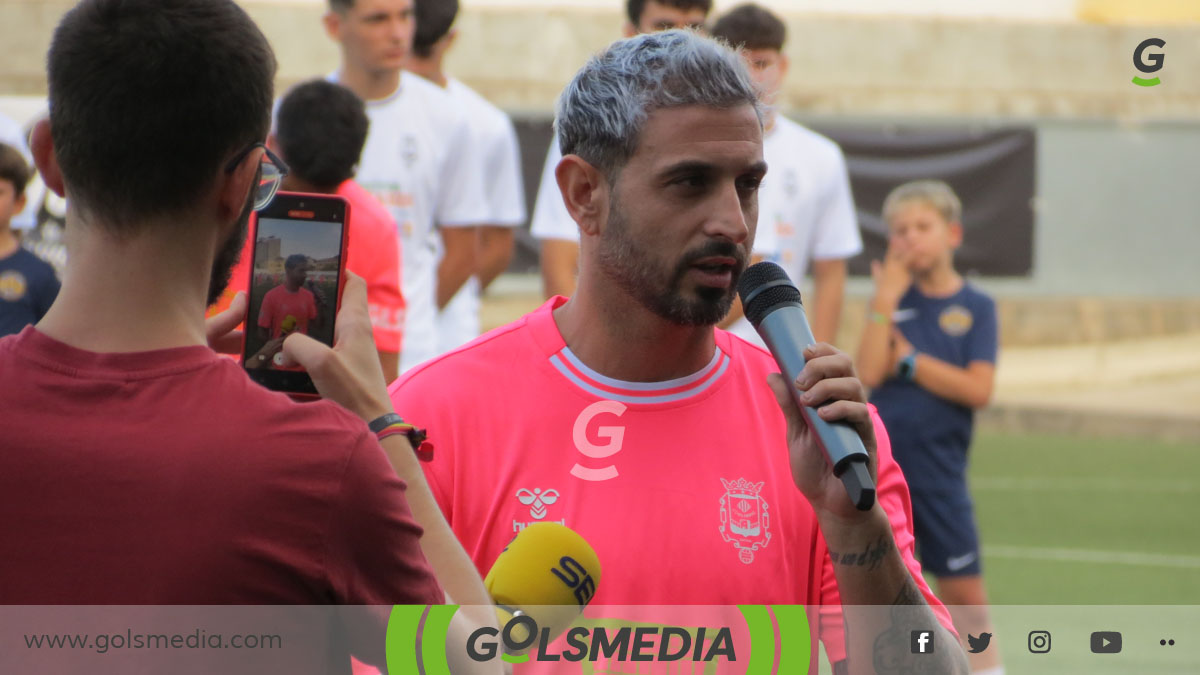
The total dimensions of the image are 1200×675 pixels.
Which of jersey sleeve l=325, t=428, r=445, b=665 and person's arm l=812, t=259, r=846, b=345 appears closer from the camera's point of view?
jersey sleeve l=325, t=428, r=445, b=665

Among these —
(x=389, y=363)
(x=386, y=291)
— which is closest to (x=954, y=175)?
(x=389, y=363)

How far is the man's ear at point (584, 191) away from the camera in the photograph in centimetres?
326

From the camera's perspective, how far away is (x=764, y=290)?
2785mm

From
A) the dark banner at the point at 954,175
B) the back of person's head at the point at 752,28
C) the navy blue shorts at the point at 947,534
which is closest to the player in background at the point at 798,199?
the back of person's head at the point at 752,28

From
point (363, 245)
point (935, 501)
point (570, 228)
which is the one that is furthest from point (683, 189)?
point (935, 501)

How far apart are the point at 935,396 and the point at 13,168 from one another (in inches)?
157

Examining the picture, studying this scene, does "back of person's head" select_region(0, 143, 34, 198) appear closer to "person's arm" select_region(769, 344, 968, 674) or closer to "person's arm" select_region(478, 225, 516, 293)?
"person's arm" select_region(478, 225, 516, 293)

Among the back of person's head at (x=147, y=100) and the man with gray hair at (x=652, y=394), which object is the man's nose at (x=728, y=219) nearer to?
the man with gray hair at (x=652, y=394)

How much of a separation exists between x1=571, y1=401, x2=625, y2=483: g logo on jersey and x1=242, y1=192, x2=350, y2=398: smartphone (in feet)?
2.35

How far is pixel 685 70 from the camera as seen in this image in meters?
3.14

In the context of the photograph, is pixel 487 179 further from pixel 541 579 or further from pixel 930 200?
pixel 541 579

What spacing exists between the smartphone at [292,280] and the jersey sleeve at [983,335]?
5.43 meters

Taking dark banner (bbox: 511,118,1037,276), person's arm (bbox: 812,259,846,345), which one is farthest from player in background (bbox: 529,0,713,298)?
dark banner (bbox: 511,118,1037,276)

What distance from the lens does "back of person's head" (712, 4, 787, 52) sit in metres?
6.96
